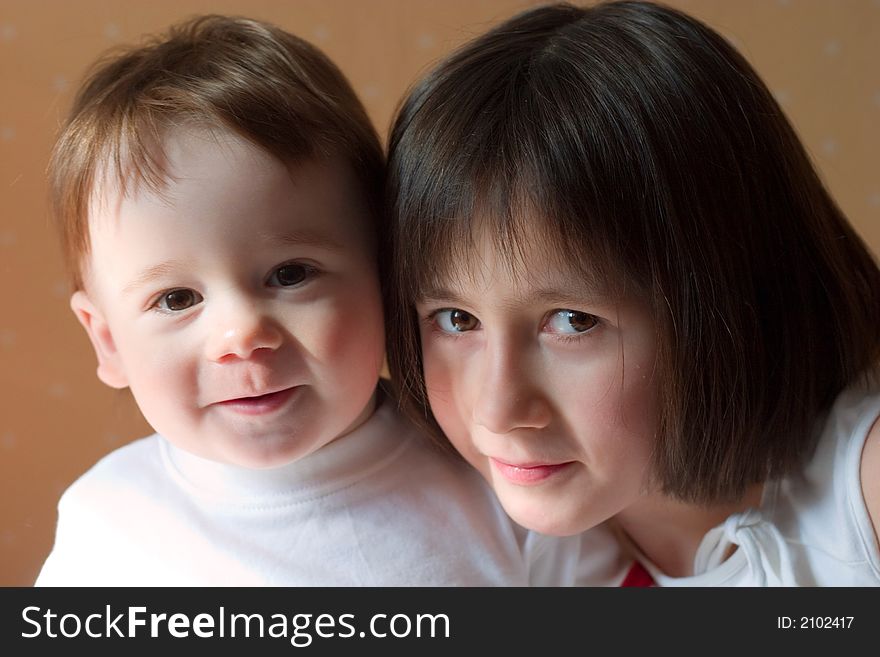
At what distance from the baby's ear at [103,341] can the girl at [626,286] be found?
0.28 metres

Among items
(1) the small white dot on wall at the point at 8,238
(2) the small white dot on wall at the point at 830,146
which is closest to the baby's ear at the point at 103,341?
(1) the small white dot on wall at the point at 8,238

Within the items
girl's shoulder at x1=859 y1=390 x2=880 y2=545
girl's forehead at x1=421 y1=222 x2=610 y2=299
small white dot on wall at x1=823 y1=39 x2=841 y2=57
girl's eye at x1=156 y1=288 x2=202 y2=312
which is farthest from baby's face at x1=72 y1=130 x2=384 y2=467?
small white dot on wall at x1=823 y1=39 x2=841 y2=57

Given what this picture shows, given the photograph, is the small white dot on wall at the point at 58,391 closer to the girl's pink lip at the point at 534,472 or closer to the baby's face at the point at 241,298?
the baby's face at the point at 241,298

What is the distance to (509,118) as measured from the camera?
2.80ft

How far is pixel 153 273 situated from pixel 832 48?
107 cm

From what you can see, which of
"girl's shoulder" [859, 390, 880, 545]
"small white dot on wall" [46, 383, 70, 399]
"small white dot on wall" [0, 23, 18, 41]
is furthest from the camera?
"small white dot on wall" [46, 383, 70, 399]

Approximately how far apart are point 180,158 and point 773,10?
38.3 inches

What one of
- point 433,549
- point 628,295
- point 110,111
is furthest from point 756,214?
point 110,111

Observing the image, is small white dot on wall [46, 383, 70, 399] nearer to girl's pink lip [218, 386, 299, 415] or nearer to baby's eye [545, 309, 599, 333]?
girl's pink lip [218, 386, 299, 415]

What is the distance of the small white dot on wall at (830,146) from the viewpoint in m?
1.55

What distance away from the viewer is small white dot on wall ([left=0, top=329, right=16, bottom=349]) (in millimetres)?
1364

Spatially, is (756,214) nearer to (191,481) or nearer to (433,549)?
(433,549)

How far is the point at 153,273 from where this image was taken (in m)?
0.89

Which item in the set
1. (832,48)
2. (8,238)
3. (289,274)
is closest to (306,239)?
(289,274)
